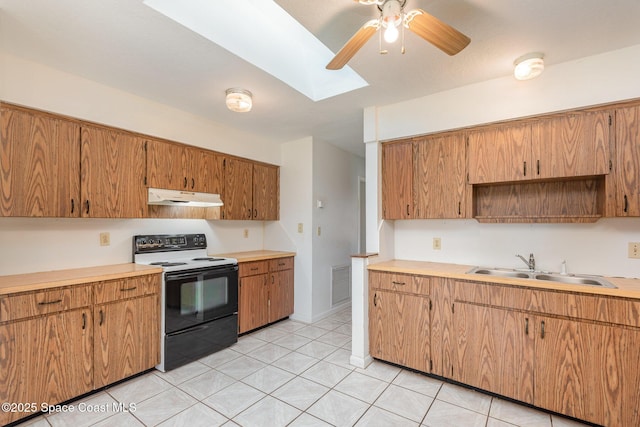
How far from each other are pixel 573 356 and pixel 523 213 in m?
1.14

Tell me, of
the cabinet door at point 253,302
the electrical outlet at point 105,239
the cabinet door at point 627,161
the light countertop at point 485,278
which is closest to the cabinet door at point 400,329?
the light countertop at point 485,278

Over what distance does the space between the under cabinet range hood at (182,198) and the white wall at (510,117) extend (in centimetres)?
172

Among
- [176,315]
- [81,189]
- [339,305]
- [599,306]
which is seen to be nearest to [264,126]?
[81,189]

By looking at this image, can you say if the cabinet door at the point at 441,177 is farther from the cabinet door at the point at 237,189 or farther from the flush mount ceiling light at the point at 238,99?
the cabinet door at the point at 237,189

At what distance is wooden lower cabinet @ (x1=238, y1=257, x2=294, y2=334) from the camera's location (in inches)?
131

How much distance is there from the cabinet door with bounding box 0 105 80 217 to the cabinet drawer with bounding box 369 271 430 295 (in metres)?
2.54

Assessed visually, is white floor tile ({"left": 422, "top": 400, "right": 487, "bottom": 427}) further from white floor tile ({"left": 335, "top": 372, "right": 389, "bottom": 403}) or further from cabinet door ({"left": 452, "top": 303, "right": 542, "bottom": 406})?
white floor tile ({"left": 335, "top": 372, "right": 389, "bottom": 403})

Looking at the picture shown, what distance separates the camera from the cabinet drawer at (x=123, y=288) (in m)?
2.21

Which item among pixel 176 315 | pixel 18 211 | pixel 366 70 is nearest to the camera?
pixel 18 211

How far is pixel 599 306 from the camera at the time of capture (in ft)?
5.92

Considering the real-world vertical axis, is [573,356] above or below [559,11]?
below

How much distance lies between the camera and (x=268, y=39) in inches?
88.7

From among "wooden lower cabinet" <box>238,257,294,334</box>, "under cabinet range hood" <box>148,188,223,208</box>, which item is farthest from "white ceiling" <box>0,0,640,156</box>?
"wooden lower cabinet" <box>238,257,294,334</box>

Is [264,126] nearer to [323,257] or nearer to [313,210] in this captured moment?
[313,210]
